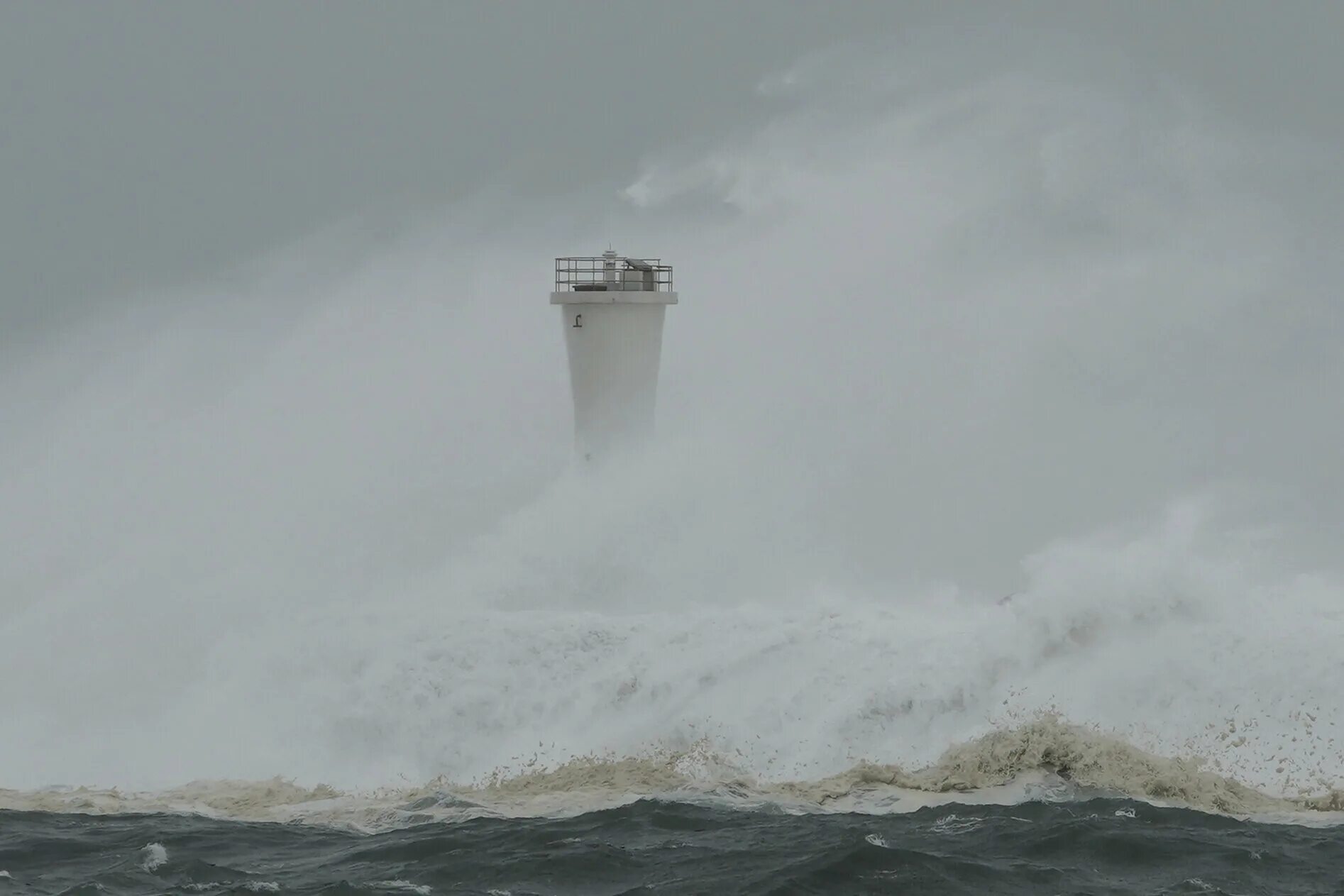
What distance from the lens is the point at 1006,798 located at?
20594 mm

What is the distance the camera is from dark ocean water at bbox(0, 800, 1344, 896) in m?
17.8

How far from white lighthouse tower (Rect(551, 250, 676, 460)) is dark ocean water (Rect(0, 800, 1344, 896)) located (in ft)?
36.8

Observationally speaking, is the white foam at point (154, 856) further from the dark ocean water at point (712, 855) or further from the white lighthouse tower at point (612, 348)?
the white lighthouse tower at point (612, 348)

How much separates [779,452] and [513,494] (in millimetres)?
5107

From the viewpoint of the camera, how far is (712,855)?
741 inches

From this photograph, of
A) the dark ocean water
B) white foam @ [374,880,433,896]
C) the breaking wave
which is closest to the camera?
the dark ocean water

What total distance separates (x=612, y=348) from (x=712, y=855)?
13.4m

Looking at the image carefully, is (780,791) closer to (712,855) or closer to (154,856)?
(712,855)

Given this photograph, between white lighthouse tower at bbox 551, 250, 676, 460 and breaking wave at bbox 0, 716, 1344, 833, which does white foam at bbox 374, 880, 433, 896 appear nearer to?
breaking wave at bbox 0, 716, 1344, 833

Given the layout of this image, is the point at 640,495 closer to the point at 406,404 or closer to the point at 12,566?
the point at 406,404

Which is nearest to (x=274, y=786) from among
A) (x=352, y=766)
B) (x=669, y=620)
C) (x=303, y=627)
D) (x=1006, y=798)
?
(x=352, y=766)

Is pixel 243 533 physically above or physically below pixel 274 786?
above

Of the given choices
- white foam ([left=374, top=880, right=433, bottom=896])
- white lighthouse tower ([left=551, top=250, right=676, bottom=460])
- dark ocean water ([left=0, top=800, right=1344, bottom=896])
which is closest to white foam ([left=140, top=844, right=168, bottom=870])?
dark ocean water ([left=0, top=800, right=1344, bottom=896])

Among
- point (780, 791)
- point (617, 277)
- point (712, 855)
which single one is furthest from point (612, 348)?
point (712, 855)
